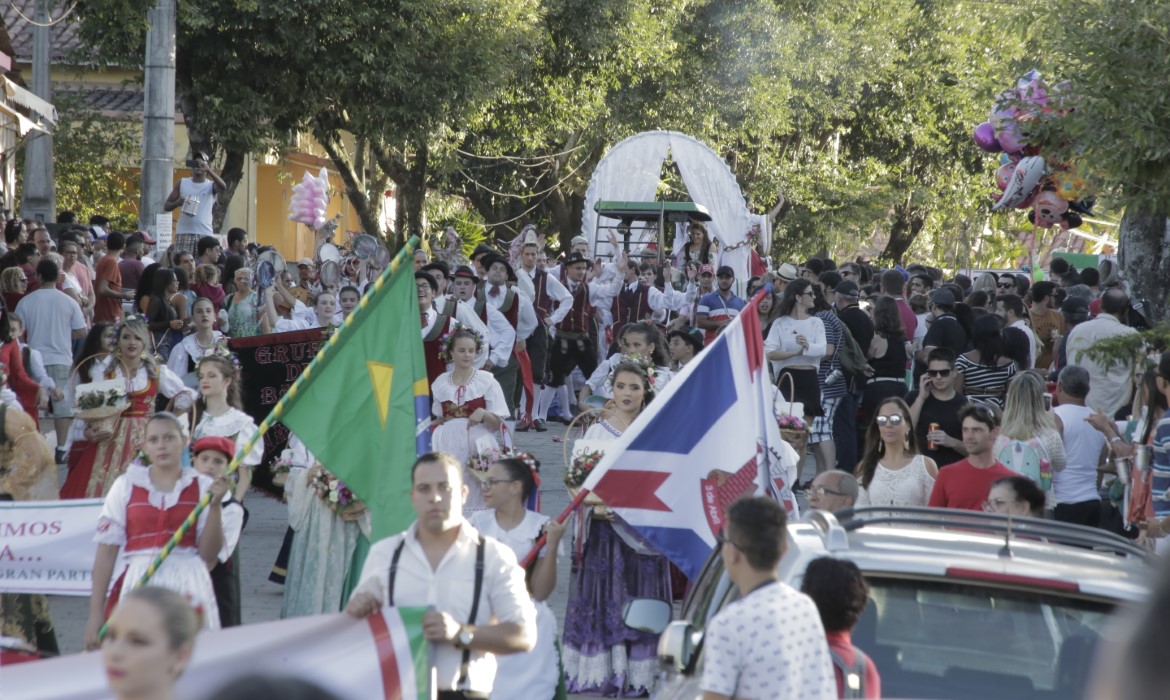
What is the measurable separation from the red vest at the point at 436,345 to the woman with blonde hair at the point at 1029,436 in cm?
486

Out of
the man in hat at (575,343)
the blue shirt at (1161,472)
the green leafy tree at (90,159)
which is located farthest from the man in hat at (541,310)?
the green leafy tree at (90,159)

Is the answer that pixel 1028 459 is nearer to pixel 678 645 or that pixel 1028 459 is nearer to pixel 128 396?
pixel 678 645

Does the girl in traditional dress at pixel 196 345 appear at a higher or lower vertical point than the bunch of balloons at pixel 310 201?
lower

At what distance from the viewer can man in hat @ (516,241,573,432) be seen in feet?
58.6

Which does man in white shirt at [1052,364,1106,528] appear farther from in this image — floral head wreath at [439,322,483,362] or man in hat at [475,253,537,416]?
man in hat at [475,253,537,416]

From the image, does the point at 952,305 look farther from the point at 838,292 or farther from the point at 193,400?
the point at 193,400

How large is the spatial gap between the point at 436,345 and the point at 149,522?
6368mm

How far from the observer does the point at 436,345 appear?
12.7m

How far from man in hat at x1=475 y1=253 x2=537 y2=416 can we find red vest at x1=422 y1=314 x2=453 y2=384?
2.83 meters

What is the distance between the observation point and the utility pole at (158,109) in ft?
52.1

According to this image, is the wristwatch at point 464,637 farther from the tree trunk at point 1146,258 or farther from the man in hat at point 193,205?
the man in hat at point 193,205

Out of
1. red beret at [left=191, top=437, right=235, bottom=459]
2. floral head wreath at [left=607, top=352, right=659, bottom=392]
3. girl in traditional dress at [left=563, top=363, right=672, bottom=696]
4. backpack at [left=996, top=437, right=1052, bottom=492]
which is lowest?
girl in traditional dress at [left=563, top=363, right=672, bottom=696]

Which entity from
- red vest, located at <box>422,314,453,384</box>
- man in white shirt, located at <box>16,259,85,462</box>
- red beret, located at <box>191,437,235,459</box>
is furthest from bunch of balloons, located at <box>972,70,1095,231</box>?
man in white shirt, located at <box>16,259,85,462</box>

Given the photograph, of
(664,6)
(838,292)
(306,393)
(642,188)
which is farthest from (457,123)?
(306,393)
